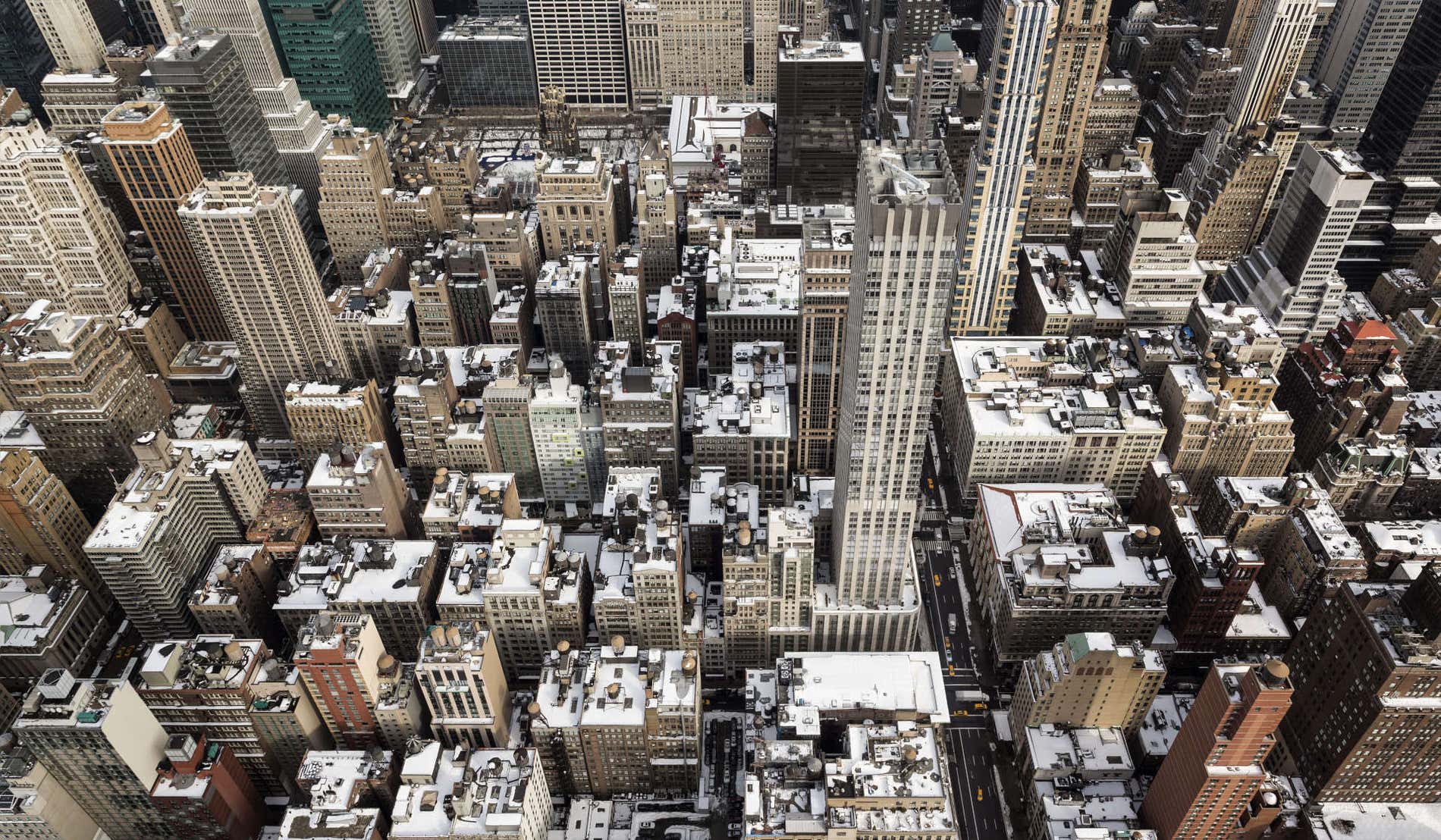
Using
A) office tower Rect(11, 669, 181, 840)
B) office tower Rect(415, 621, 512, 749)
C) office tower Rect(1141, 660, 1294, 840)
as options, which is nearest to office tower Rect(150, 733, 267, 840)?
office tower Rect(11, 669, 181, 840)

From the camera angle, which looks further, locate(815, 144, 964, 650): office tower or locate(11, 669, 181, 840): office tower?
locate(11, 669, 181, 840): office tower

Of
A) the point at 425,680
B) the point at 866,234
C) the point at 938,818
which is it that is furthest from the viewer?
the point at 425,680

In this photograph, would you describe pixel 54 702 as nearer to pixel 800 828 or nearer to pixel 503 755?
pixel 503 755

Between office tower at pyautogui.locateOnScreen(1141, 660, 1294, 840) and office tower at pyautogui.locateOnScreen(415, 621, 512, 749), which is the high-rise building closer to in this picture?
office tower at pyautogui.locateOnScreen(1141, 660, 1294, 840)

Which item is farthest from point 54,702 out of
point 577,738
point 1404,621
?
point 1404,621

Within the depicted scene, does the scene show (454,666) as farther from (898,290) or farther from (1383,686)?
(1383,686)
